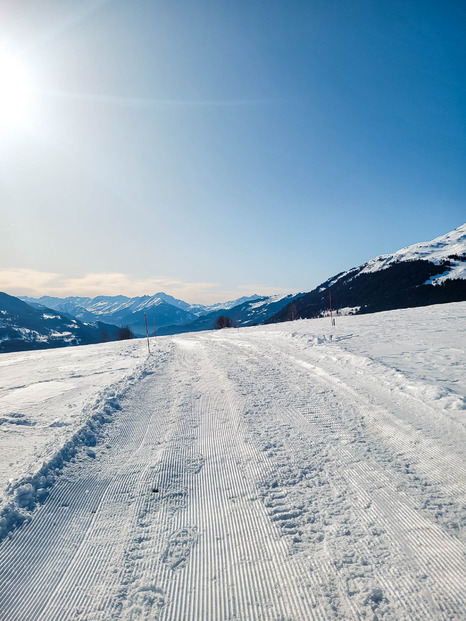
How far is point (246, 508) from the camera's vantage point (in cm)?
356

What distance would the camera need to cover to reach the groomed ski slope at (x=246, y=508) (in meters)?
2.48

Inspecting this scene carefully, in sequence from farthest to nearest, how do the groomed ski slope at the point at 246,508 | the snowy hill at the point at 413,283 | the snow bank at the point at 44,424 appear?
the snowy hill at the point at 413,283 → the snow bank at the point at 44,424 → the groomed ski slope at the point at 246,508

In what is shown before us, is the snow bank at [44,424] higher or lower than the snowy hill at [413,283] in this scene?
lower

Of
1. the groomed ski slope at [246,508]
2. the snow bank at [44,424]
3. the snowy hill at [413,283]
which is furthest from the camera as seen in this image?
the snowy hill at [413,283]

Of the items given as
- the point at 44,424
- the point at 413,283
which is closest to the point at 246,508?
the point at 44,424

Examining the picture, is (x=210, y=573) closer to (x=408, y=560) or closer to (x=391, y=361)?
(x=408, y=560)

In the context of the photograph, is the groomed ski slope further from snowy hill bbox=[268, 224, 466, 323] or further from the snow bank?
snowy hill bbox=[268, 224, 466, 323]

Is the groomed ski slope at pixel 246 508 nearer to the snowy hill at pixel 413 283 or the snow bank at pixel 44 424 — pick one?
the snow bank at pixel 44 424

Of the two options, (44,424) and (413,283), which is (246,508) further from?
(413,283)

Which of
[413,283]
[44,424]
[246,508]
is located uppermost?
[413,283]

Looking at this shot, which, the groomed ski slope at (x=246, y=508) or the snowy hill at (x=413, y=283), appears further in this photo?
the snowy hill at (x=413, y=283)

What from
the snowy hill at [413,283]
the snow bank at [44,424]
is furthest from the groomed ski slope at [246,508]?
the snowy hill at [413,283]

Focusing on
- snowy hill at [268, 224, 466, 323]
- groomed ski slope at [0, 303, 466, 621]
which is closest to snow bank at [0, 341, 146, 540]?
groomed ski slope at [0, 303, 466, 621]

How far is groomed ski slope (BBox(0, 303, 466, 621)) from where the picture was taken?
248 centimetres
